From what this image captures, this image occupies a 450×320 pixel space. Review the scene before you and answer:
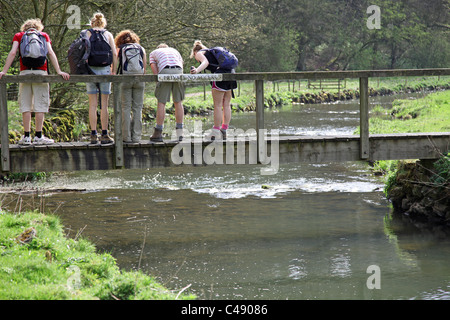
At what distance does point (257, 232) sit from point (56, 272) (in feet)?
17.2

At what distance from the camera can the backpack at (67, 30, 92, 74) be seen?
382 inches

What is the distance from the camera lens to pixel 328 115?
115 feet

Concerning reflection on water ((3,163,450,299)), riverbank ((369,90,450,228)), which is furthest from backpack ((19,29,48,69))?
riverbank ((369,90,450,228))

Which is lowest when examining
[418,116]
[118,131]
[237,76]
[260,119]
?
[418,116]

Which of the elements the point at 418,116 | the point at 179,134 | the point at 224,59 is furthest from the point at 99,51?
the point at 418,116

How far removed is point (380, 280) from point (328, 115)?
2632 centimetres

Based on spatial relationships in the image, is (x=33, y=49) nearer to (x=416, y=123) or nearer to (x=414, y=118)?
(x=416, y=123)

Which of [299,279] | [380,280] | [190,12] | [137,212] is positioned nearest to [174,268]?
[299,279]

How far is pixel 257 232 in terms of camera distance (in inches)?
476

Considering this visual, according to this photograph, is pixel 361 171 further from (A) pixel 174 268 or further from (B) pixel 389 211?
(A) pixel 174 268

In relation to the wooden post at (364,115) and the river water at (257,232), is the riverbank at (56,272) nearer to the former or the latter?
the river water at (257,232)

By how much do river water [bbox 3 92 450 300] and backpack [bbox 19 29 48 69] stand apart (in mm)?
2126

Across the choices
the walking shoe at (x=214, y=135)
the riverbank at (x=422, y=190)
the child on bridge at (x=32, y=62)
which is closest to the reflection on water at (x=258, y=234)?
the riverbank at (x=422, y=190)

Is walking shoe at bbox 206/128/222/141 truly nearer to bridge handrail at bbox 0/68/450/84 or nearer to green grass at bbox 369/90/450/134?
bridge handrail at bbox 0/68/450/84
